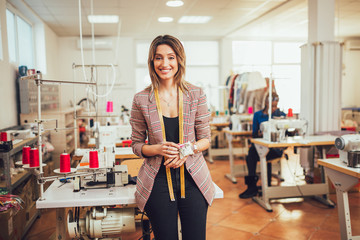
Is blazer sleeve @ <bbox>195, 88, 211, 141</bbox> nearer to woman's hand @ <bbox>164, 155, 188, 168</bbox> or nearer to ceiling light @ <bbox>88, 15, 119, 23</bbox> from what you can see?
woman's hand @ <bbox>164, 155, 188, 168</bbox>

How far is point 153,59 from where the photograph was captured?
1.43m

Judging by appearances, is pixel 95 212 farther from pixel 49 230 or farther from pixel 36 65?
pixel 36 65

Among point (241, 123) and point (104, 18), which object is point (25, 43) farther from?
point (241, 123)

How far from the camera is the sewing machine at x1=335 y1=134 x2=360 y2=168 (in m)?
2.19

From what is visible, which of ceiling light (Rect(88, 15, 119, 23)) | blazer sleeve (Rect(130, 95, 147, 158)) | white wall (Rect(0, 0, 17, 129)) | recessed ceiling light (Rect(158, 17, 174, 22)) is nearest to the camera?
blazer sleeve (Rect(130, 95, 147, 158))

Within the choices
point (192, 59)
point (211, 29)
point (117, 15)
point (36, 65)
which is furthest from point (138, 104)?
point (192, 59)

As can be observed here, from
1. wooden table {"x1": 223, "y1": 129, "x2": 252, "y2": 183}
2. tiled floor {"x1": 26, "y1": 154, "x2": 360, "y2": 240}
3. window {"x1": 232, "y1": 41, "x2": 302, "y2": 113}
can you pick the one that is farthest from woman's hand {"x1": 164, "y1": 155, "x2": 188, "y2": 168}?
window {"x1": 232, "y1": 41, "x2": 302, "y2": 113}

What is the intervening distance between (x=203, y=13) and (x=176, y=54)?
476cm

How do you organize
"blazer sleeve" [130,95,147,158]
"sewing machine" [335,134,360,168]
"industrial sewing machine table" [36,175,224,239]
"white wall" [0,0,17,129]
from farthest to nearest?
"white wall" [0,0,17,129], "sewing machine" [335,134,360,168], "industrial sewing machine table" [36,175,224,239], "blazer sleeve" [130,95,147,158]

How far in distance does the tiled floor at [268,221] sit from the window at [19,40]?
8.52ft

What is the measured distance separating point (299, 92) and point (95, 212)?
3.50m

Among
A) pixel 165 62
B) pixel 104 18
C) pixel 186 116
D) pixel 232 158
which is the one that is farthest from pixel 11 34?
pixel 186 116

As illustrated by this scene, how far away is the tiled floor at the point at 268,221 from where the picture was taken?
2.80 meters

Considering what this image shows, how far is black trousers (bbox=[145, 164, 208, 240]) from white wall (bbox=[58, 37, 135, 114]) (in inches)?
243
